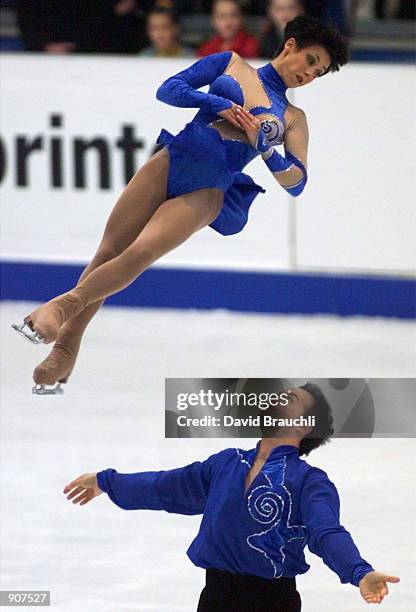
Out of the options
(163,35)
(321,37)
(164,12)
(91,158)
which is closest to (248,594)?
(321,37)

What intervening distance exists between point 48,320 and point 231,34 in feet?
15.9

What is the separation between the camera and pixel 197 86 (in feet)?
13.3

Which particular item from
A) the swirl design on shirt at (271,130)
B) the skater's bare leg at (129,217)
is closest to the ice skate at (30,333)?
the skater's bare leg at (129,217)

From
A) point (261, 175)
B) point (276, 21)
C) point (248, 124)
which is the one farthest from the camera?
point (261, 175)

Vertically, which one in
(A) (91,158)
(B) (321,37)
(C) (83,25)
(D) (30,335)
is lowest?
(A) (91,158)

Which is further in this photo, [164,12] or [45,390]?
→ [164,12]

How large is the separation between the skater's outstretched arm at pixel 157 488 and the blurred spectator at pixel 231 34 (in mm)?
4808

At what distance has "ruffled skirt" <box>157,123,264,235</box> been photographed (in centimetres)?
400

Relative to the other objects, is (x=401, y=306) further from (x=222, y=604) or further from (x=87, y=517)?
(x=222, y=604)

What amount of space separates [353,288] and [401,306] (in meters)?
0.30

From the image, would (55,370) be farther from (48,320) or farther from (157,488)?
(157,488)

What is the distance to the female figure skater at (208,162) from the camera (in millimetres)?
3939

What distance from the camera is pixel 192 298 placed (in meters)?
9.12

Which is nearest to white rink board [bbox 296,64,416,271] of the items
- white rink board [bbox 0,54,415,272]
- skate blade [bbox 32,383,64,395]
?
white rink board [bbox 0,54,415,272]
